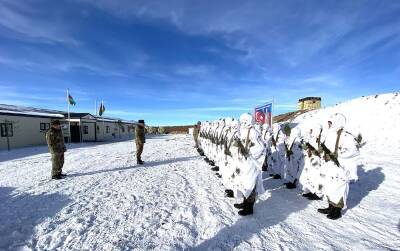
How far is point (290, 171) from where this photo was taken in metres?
7.90

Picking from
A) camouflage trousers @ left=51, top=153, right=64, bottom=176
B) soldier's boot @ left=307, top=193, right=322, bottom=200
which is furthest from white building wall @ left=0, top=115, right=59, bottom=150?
soldier's boot @ left=307, top=193, right=322, bottom=200

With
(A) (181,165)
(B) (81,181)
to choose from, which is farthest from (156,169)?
(B) (81,181)

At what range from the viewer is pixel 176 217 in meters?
5.34

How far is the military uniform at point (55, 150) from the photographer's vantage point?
8.79 meters

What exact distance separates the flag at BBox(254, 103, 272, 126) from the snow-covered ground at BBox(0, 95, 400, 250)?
7199mm

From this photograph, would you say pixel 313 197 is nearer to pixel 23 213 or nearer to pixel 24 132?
pixel 23 213

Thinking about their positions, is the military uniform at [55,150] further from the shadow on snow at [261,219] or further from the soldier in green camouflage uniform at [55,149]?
the shadow on snow at [261,219]

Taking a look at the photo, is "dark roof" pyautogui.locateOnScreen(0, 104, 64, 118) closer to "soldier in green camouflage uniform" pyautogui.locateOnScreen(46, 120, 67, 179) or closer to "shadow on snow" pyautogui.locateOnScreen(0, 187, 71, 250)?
"soldier in green camouflage uniform" pyautogui.locateOnScreen(46, 120, 67, 179)

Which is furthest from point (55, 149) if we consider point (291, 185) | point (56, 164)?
point (291, 185)

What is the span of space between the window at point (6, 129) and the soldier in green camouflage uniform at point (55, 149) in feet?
50.5

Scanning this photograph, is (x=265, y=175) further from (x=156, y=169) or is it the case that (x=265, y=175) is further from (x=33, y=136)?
(x=33, y=136)

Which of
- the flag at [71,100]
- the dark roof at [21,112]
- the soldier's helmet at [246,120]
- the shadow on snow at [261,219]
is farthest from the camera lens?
the flag at [71,100]

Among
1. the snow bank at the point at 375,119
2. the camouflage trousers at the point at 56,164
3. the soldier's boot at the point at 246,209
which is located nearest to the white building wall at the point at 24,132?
the camouflage trousers at the point at 56,164

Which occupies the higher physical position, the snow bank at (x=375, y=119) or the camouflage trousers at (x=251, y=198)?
the snow bank at (x=375, y=119)
